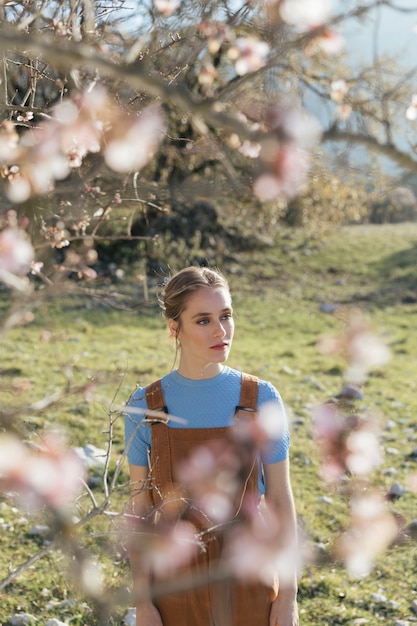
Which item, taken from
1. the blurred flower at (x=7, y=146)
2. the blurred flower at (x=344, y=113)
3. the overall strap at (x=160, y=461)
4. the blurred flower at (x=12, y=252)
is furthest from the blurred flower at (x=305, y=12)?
the overall strap at (x=160, y=461)

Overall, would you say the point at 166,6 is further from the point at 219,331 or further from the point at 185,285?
the point at 219,331

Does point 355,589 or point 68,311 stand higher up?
point 68,311

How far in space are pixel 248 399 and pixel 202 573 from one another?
0.71 metres

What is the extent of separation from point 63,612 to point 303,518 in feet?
6.47

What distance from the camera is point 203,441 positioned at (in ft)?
10.5

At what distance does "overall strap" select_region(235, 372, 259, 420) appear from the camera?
129 inches

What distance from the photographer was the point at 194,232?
696 inches

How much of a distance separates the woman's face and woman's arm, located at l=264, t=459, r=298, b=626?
0.51 m

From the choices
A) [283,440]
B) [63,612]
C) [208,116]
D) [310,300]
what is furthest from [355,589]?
[310,300]

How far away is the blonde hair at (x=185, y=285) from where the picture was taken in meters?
3.38

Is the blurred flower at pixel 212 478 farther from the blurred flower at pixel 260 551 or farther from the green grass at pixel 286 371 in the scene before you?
the green grass at pixel 286 371

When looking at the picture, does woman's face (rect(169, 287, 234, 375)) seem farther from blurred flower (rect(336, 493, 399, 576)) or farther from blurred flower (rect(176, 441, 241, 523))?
blurred flower (rect(336, 493, 399, 576))

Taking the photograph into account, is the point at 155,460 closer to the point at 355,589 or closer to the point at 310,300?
the point at 355,589

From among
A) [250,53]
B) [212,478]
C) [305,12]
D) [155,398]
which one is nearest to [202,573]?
[212,478]
